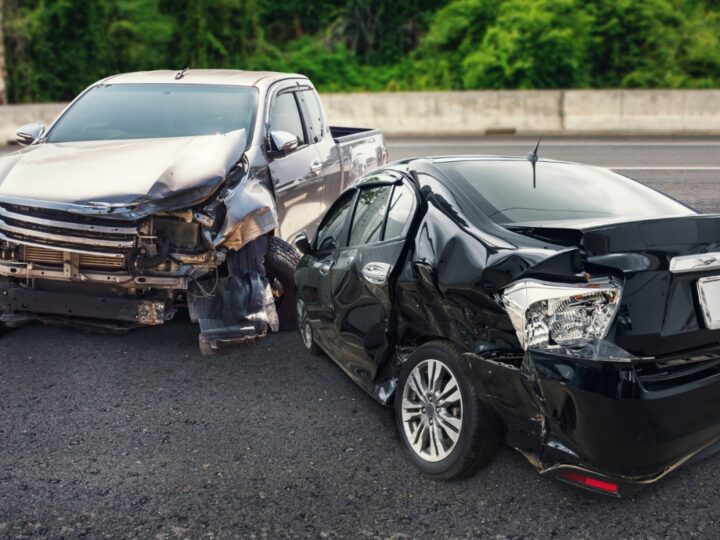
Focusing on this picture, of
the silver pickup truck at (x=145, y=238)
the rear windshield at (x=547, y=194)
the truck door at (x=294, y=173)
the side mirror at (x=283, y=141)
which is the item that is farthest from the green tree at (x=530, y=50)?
the rear windshield at (x=547, y=194)

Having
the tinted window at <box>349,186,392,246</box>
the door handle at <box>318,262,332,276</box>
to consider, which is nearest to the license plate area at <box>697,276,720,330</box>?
the tinted window at <box>349,186,392,246</box>

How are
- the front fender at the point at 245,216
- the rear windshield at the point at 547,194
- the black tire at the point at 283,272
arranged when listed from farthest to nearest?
the black tire at the point at 283,272 < the front fender at the point at 245,216 < the rear windshield at the point at 547,194

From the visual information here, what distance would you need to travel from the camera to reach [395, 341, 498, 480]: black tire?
11.8 feet

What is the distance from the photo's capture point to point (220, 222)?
5.62m

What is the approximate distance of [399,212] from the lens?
450cm

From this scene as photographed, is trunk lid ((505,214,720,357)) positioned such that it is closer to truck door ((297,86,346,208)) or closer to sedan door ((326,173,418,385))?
sedan door ((326,173,418,385))

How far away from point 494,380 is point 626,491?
677 mm


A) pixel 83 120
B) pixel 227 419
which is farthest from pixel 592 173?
pixel 83 120

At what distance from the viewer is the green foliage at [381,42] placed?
82.6ft

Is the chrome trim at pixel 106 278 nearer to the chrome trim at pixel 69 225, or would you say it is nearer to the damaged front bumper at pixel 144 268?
the damaged front bumper at pixel 144 268

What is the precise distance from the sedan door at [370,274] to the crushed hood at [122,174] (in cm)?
120

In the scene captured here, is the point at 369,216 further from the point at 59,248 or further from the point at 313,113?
the point at 313,113

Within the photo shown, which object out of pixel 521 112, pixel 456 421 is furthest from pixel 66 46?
pixel 456 421

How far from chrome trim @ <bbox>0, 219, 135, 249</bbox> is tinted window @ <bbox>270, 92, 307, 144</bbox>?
96.0 inches
